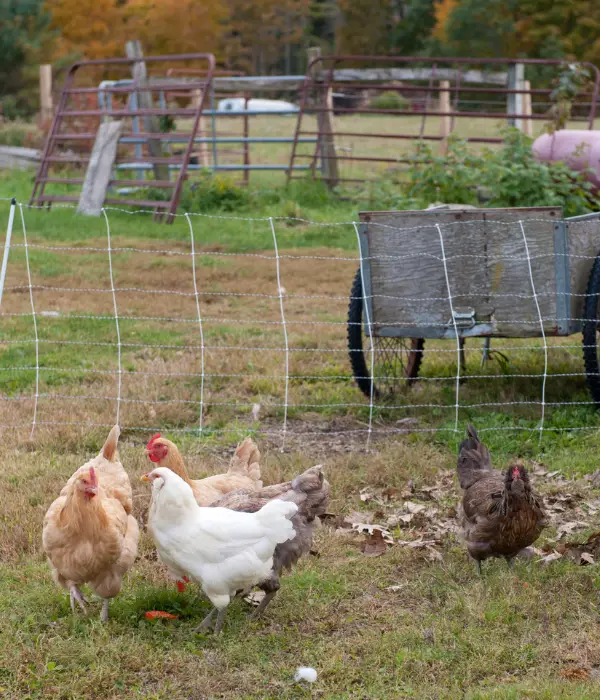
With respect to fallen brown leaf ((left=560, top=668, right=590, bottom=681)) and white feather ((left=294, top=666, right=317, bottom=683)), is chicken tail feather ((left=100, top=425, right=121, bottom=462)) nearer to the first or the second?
white feather ((left=294, top=666, right=317, bottom=683))

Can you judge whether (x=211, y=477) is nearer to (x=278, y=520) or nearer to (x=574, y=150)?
(x=278, y=520)

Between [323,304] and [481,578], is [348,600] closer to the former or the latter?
[481,578]

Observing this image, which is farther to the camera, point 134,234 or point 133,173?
point 133,173

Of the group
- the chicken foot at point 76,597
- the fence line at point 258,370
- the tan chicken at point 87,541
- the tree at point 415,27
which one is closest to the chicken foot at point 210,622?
the tan chicken at point 87,541

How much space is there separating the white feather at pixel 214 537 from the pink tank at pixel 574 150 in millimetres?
6395

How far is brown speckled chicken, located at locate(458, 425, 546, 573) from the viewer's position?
4.58 metres

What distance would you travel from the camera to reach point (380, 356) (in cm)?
747

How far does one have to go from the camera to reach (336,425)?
6902mm

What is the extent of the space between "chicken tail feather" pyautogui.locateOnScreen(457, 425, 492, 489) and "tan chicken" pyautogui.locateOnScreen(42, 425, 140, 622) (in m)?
1.81

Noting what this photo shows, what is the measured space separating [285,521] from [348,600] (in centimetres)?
63

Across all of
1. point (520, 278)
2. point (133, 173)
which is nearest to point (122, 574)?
point (520, 278)

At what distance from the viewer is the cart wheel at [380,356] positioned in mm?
6977

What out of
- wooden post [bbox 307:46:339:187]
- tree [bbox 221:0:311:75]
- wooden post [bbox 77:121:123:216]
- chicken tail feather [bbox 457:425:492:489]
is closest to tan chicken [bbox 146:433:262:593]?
chicken tail feather [bbox 457:425:492:489]

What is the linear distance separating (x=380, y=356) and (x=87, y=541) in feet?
12.3
